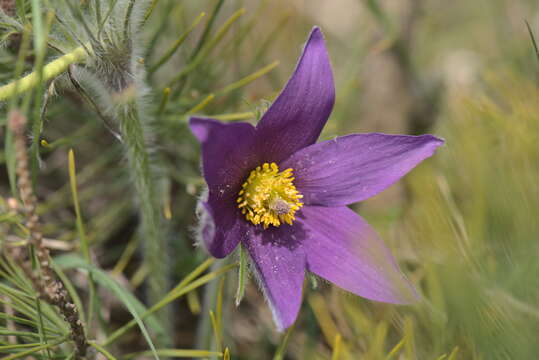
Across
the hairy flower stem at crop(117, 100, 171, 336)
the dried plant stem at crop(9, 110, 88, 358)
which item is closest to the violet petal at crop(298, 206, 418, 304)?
the hairy flower stem at crop(117, 100, 171, 336)

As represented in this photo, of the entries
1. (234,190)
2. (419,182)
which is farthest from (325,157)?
(419,182)

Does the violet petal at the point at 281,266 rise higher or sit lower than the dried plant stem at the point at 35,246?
lower

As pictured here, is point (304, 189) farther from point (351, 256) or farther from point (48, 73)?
point (48, 73)

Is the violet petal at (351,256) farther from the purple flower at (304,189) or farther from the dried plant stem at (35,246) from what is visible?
the dried plant stem at (35,246)

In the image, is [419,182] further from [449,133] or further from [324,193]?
[324,193]

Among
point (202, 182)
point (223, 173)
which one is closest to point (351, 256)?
A: point (223, 173)

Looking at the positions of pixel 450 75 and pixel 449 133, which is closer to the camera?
pixel 449 133

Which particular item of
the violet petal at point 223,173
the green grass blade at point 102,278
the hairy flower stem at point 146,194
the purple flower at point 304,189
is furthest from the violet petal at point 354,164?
the green grass blade at point 102,278
